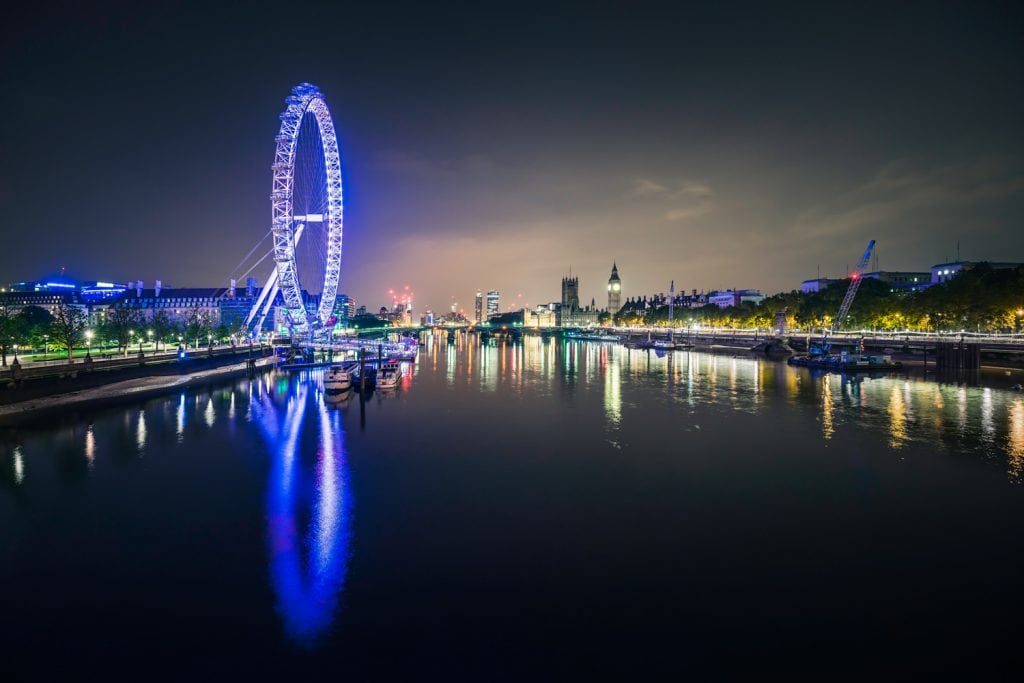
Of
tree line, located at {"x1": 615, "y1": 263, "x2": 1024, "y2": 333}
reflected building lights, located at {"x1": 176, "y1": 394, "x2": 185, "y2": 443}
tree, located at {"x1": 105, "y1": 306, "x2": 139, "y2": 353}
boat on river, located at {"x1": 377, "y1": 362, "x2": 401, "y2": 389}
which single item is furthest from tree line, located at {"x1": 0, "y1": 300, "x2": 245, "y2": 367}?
tree line, located at {"x1": 615, "y1": 263, "x2": 1024, "y2": 333}

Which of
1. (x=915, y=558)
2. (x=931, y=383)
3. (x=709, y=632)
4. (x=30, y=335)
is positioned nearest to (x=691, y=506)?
(x=915, y=558)

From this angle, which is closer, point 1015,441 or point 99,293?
point 1015,441

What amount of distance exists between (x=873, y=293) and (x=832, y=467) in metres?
101

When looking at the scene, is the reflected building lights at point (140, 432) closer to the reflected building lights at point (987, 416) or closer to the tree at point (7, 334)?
the tree at point (7, 334)

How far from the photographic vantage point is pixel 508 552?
1402cm

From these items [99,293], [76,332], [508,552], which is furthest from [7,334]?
[99,293]

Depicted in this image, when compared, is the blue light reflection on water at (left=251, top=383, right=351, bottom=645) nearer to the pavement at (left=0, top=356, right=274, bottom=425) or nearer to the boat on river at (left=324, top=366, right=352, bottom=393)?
the boat on river at (left=324, top=366, right=352, bottom=393)

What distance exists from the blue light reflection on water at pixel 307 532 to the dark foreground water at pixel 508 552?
0.10 metres

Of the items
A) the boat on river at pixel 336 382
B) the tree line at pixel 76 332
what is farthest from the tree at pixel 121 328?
the boat on river at pixel 336 382

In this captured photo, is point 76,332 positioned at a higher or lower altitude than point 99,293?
lower

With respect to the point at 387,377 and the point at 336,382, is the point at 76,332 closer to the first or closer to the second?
the point at 387,377

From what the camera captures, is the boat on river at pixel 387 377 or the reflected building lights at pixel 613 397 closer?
the reflected building lights at pixel 613 397

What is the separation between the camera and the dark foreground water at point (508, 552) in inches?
388

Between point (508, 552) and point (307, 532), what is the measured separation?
20.0ft
